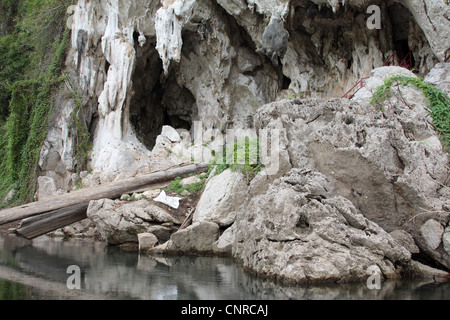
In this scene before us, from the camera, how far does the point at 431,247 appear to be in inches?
257

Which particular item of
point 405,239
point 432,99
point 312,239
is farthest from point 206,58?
point 312,239

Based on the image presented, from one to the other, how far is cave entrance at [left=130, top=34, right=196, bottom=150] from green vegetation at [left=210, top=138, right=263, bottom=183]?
10.6m

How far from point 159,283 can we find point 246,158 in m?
4.84

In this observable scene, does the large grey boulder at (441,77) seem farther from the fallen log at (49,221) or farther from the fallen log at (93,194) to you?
the fallen log at (49,221)

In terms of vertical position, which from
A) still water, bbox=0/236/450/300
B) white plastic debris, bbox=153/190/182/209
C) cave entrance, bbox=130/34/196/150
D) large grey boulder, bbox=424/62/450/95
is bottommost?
still water, bbox=0/236/450/300

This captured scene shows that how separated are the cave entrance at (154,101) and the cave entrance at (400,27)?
10.9 meters

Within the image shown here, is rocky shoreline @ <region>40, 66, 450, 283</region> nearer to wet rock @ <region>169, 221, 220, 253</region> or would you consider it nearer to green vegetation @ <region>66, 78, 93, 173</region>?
wet rock @ <region>169, 221, 220, 253</region>

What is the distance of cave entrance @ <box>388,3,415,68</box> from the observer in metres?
14.6

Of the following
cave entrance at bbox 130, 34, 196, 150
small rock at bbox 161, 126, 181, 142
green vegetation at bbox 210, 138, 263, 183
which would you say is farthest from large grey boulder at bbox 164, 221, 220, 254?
cave entrance at bbox 130, 34, 196, 150

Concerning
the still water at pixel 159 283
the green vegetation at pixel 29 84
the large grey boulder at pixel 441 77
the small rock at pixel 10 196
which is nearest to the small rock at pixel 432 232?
the still water at pixel 159 283

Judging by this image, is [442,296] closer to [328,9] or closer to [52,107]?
[328,9]

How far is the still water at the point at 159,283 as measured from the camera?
207 inches

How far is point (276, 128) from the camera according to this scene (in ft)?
28.5
